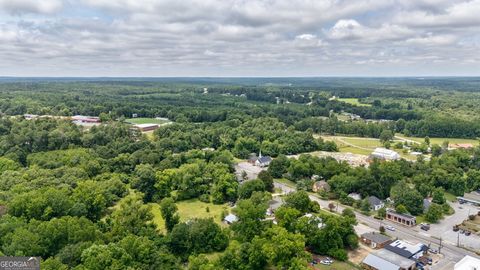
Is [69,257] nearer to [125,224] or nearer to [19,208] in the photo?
[125,224]

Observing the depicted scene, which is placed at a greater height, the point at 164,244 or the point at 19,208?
the point at 19,208

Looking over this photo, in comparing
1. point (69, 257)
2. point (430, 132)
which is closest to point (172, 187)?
point (69, 257)

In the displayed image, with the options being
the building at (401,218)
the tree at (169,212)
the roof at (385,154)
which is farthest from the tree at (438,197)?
the tree at (169,212)

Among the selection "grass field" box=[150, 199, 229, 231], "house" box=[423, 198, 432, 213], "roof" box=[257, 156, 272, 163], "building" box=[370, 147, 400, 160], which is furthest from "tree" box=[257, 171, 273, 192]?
"building" box=[370, 147, 400, 160]

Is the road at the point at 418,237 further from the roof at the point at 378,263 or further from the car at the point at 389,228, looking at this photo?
the roof at the point at 378,263

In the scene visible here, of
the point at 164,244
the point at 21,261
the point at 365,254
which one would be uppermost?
the point at 21,261

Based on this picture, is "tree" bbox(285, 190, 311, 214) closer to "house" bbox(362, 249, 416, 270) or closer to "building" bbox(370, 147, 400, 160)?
"house" bbox(362, 249, 416, 270)

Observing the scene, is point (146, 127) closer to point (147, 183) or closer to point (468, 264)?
point (147, 183)

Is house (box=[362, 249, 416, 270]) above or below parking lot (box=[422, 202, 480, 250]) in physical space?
above
